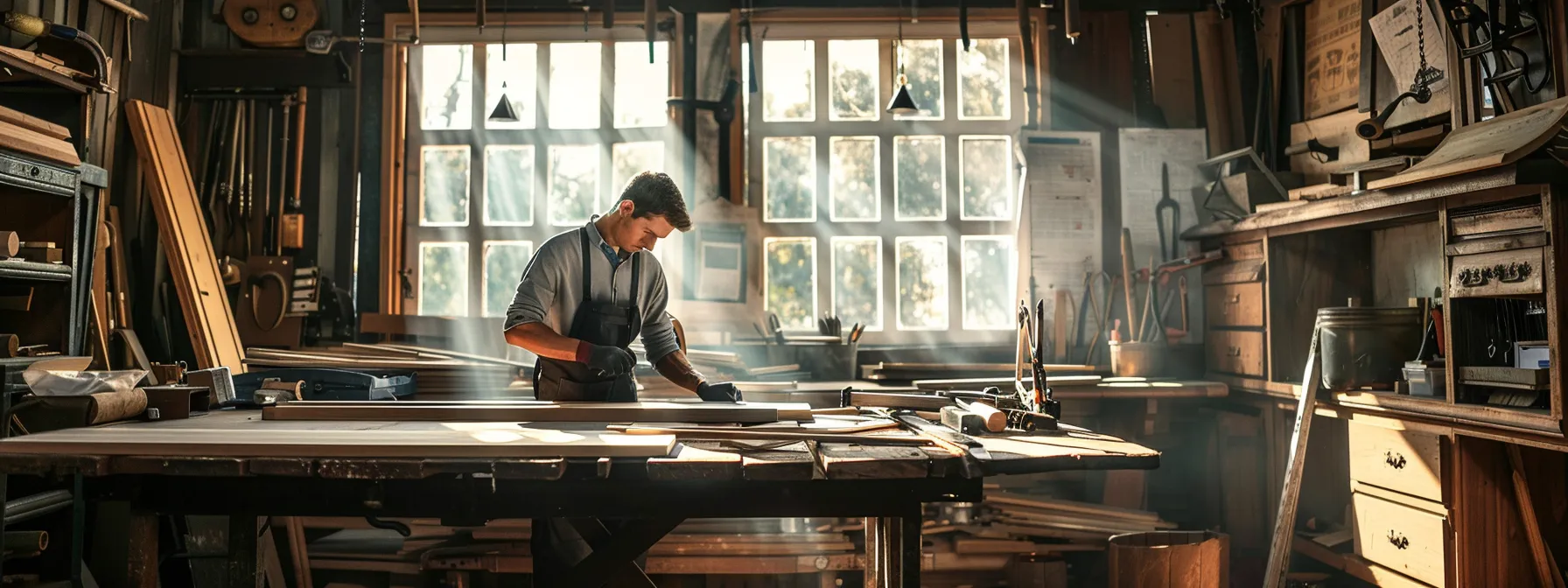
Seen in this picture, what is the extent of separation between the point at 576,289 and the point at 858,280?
2.33 metres

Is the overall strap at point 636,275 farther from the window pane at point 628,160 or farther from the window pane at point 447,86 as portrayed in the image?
the window pane at point 447,86

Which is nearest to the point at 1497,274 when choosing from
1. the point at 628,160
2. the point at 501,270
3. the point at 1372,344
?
the point at 1372,344

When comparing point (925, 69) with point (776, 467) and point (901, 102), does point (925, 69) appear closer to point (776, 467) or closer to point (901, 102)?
point (901, 102)

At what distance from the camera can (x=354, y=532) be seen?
207 inches

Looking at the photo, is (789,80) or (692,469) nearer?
(692,469)

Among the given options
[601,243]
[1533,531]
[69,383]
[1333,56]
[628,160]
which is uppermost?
[1333,56]

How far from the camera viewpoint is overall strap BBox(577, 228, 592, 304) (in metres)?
3.83

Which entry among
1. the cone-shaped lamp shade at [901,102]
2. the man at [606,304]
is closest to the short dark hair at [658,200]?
the man at [606,304]

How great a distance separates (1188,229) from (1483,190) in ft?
6.40

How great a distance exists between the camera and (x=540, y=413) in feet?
10.1

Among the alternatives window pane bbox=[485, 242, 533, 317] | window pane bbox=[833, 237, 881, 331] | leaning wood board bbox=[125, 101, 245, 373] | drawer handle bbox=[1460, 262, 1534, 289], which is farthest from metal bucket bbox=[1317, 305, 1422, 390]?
leaning wood board bbox=[125, 101, 245, 373]

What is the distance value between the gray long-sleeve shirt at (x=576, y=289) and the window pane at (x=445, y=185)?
87.8 inches

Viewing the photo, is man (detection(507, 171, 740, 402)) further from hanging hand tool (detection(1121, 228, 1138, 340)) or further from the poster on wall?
the poster on wall

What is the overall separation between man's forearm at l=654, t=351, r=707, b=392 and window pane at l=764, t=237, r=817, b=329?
5.76 ft
